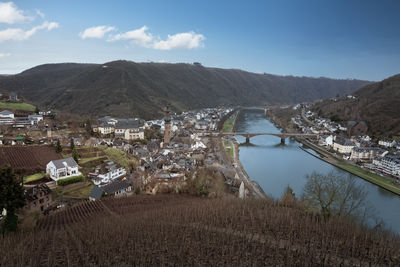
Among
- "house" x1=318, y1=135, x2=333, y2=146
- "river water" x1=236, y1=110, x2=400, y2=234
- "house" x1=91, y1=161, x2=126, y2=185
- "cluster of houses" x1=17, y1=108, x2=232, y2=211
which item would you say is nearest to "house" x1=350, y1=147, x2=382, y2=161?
"river water" x1=236, y1=110, x2=400, y2=234

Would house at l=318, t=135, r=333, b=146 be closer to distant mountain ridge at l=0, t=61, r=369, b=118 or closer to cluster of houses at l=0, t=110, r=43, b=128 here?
distant mountain ridge at l=0, t=61, r=369, b=118

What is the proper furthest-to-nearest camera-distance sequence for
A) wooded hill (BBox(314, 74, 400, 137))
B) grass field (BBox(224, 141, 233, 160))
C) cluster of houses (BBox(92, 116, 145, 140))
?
wooded hill (BBox(314, 74, 400, 137)) < grass field (BBox(224, 141, 233, 160)) < cluster of houses (BBox(92, 116, 145, 140))

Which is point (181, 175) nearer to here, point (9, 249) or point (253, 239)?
point (253, 239)

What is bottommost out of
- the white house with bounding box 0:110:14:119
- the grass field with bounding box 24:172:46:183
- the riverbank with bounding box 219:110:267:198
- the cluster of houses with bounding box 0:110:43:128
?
the riverbank with bounding box 219:110:267:198

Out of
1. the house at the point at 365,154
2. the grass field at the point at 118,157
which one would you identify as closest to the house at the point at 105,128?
the grass field at the point at 118,157

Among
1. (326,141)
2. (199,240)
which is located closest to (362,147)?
(326,141)

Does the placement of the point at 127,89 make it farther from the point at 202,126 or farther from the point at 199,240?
the point at 199,240
